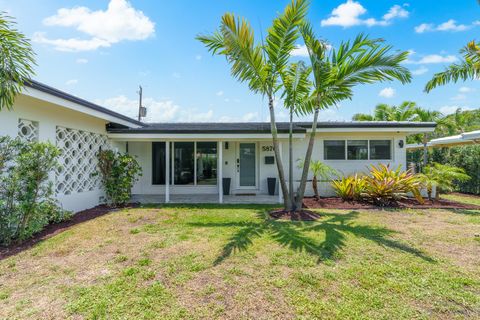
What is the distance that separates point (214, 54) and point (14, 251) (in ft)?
20.9

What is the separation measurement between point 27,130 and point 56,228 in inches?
99.4

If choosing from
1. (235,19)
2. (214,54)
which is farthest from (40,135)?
(235,19)

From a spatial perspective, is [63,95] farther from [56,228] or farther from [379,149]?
[379,149]

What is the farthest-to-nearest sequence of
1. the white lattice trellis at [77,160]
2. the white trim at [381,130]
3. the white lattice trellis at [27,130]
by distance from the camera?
1. the white trim at [381,130]
2. the white lattice trellis at [77,160]
3. the white lattice trellis at [27,130]

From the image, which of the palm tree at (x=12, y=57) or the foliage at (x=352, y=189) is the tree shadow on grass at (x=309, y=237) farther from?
the palm tree at (x=12, y=57)

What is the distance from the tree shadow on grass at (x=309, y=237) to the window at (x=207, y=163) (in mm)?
4849

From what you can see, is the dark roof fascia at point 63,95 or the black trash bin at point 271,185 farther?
the black trash bin at point 271,185

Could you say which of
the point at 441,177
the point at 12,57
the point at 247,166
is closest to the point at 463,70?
the point at 441,177

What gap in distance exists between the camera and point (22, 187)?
199 inches

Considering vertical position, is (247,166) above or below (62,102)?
below

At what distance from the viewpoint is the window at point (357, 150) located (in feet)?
36.9

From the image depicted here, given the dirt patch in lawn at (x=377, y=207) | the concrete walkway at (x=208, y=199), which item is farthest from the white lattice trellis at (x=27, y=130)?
the dirt patch in lawn at (x=377, y=207)

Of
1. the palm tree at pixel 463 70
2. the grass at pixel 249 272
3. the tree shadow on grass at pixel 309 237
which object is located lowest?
the grass at pixel 249 272

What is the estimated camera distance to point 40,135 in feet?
21.1
